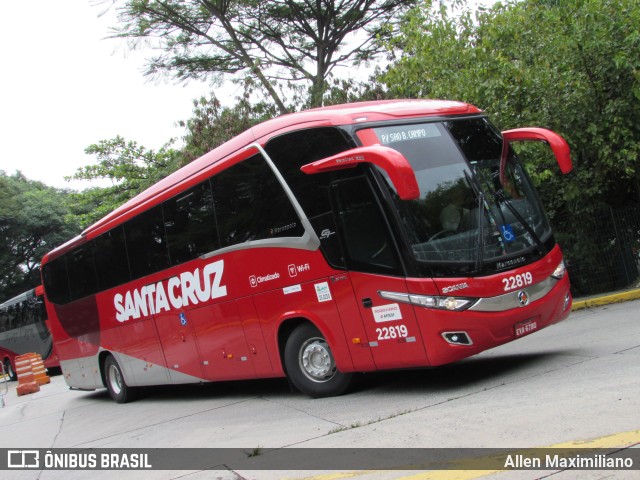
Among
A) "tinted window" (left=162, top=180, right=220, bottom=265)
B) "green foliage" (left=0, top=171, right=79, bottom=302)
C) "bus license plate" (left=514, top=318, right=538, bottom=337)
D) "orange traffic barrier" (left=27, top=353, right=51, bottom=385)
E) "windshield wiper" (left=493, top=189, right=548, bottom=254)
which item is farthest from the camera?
"green foliage" (left=0, top=171, right=79, bottom=302)

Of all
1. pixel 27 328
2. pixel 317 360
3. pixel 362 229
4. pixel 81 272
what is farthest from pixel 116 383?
pixel 27 328

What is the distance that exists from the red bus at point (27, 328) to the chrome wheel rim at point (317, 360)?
20230 mm

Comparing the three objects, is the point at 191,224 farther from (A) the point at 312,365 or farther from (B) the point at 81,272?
(B) the point at 81,272

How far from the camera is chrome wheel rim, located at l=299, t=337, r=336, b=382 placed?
798cm

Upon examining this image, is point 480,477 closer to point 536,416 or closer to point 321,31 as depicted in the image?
point 536,416

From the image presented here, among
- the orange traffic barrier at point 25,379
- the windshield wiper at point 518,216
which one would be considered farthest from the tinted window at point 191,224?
the orange traffic barrier at point 25,379

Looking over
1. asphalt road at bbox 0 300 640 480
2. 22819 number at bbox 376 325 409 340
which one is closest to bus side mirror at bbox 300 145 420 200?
22819 number at bbox 376 325 409 340

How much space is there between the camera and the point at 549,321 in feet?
24.5

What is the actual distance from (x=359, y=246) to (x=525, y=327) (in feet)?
6.65

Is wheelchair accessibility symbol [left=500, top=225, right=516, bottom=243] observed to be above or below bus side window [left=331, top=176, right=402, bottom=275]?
below

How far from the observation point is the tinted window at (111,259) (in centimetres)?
1168

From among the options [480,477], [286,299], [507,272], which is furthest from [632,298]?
[480,477]

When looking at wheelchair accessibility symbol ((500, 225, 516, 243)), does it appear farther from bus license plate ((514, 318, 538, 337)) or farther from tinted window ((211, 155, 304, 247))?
tinted window ((211, 155, 304, 247))

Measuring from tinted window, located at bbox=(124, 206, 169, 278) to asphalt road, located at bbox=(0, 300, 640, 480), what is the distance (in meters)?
2.37
